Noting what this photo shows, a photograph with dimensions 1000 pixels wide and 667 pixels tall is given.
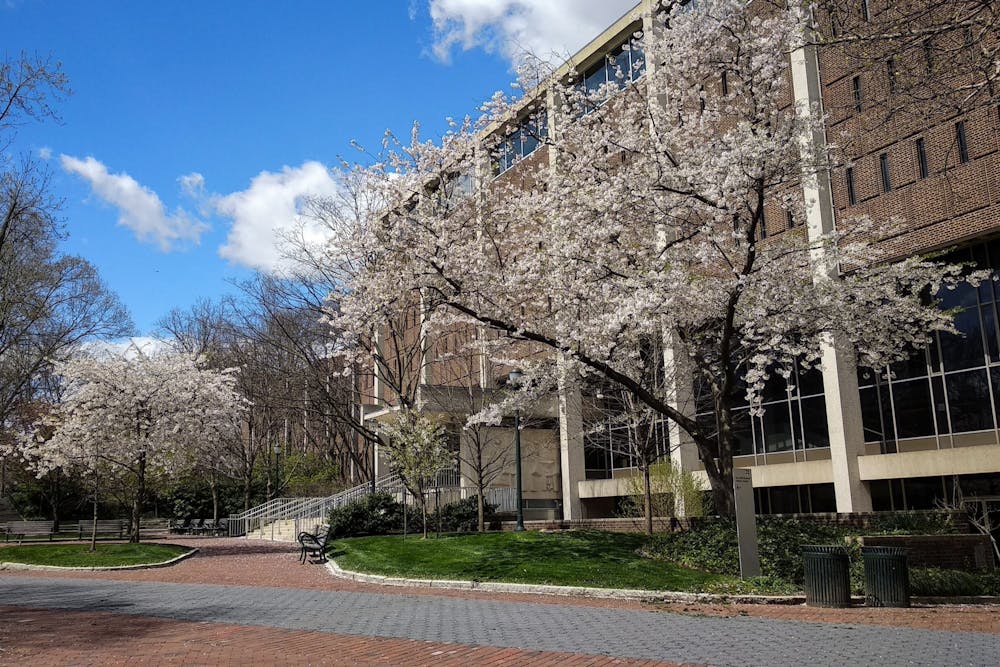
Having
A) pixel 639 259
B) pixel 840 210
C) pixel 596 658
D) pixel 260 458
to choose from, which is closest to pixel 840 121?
pixel 840 210

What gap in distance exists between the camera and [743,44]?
14.8m

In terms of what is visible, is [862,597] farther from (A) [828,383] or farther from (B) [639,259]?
(A) [828,383]

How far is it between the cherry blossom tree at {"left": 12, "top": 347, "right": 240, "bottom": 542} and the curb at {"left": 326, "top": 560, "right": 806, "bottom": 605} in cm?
1364

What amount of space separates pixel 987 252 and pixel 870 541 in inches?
532

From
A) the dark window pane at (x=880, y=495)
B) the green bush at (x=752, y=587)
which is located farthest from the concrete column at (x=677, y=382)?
the green bush at (x=752, y=587)

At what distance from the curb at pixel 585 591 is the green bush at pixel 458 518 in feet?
30.7

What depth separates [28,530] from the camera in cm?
3522

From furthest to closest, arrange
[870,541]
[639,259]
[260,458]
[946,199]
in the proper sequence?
[260,458], [946,199], [639,259], [870,541]

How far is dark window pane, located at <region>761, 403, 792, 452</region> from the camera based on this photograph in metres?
30.1

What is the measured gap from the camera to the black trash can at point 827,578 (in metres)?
12.2

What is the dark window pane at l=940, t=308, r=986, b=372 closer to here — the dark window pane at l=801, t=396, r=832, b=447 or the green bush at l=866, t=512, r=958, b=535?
the dark window pane at l=801, t=396, r=832, b=447

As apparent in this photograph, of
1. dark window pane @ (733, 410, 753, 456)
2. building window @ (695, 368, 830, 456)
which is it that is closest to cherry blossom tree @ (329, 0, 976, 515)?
building window @ (695, 368, 830, 456)

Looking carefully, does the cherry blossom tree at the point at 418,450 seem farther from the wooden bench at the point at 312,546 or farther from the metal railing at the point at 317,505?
the metal railing at the point at 317,505

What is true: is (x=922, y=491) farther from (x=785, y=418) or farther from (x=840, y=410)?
(x=785, y=418)
